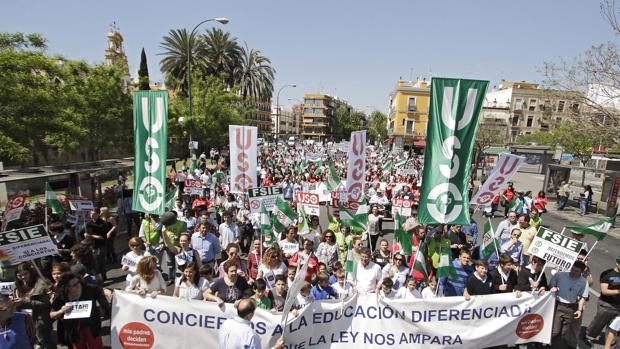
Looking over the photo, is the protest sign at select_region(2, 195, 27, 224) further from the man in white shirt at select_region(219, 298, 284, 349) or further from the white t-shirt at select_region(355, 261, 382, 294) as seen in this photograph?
the white t-shirt at select_region(355, 261, 382, 294)

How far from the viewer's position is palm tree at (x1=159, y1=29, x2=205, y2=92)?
113ft

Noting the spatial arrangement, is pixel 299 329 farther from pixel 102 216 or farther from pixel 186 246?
pixel 102 216

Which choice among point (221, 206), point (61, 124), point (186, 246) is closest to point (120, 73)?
point (61, 124)

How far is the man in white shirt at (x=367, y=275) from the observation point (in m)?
5.62

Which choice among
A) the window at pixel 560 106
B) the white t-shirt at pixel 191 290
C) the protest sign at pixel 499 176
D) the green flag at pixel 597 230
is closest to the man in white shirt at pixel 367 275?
the white t-shirt at pixel 191 290

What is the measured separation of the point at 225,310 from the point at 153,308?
0.89m

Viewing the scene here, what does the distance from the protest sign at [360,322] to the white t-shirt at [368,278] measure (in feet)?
2.23

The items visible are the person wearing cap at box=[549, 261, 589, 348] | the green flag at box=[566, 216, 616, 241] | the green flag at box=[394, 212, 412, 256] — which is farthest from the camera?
the green flag at box=[394, 212, 412, 256]

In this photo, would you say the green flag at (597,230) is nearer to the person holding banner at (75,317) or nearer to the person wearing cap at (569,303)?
the person wearing cap at (569,303)

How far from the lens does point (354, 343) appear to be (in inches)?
191

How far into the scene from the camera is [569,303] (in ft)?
17.6

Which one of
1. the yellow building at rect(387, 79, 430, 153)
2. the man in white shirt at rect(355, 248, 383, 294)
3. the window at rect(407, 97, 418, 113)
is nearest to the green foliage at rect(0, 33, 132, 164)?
the man in white shirt at rect(355, 248, 383, 294)

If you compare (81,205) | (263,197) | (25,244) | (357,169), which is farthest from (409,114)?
(25,244)

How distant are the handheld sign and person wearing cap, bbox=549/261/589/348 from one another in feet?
20.0
